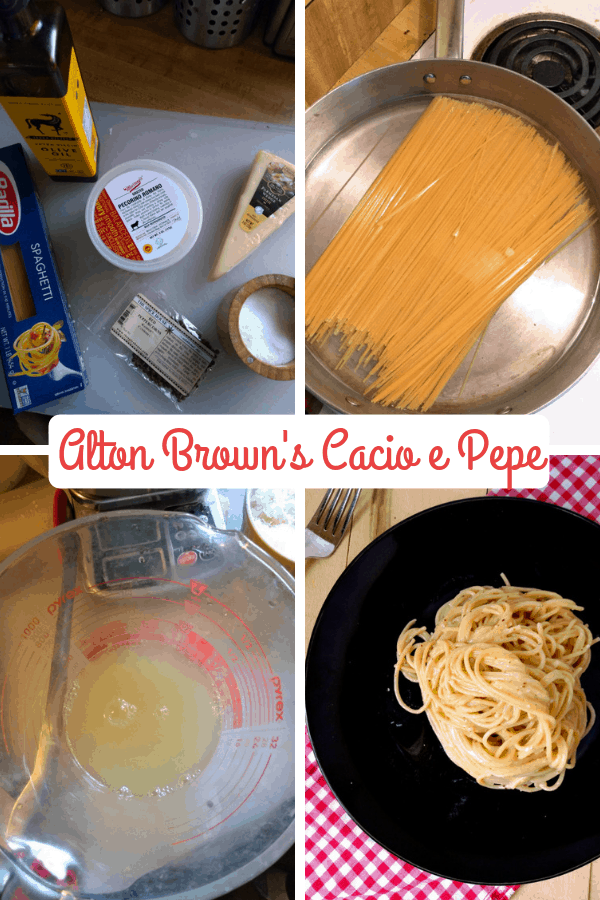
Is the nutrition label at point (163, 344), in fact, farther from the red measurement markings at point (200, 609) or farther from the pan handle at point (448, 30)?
the pan handle at point (448, 30)

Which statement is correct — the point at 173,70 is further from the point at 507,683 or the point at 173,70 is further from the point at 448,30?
the point at 507,683

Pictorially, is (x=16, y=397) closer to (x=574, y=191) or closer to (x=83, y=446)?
(x=83, y=446)

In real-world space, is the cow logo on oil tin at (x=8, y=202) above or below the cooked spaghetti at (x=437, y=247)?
below

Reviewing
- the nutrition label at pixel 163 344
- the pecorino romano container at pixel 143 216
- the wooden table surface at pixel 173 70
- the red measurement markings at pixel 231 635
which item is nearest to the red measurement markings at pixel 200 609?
the red measurement markings at pixel 231 635

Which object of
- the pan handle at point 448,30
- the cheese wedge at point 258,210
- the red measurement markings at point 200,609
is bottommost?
the red measurement markings at point 200,609

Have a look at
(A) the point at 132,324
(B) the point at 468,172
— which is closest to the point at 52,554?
(A) the point at 132,324

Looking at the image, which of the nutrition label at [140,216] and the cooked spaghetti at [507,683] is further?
the nutrition label at [140,216]

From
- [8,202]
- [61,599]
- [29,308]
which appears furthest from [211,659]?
[8,202]
